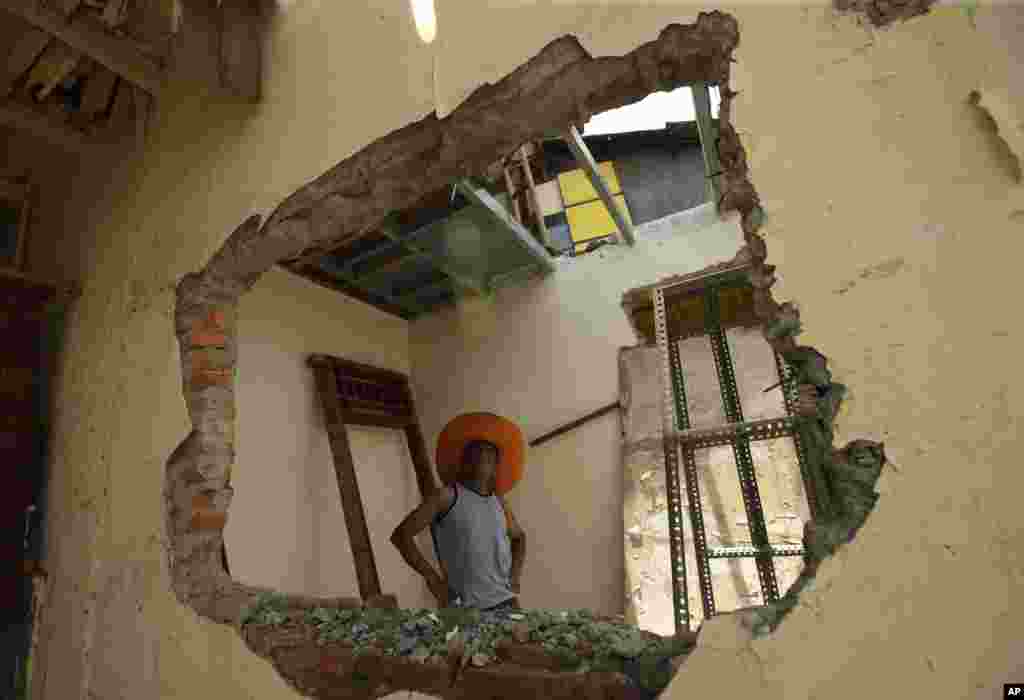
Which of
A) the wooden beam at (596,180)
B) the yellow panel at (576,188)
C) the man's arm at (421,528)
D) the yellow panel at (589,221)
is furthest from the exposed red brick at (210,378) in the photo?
the yellow panel at (576,188)

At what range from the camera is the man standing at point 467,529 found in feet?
8.04

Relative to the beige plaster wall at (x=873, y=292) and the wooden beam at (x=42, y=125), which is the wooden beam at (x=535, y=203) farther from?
the wooden beam at (x=42, y=125)

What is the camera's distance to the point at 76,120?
2172 mm

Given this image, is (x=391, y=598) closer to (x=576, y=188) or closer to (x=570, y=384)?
(x=570, y=384)

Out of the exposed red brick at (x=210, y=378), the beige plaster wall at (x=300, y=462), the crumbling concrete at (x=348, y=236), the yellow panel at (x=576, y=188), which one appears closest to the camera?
the crumbling concrete at (x=348, y=236)

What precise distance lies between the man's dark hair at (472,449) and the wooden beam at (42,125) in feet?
6.52

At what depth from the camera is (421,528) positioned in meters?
2.41

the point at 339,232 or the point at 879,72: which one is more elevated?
the point at 339,232

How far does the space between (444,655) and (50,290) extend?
217 centimetres

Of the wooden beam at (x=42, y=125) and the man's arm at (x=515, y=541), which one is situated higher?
the wooden beam at (x=42, y=125)

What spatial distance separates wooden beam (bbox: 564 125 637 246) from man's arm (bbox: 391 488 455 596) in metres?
1.56

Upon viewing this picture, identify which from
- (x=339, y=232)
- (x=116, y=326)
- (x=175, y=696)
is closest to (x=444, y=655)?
(x=175, y=696)

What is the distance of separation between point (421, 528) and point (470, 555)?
252 millimetres

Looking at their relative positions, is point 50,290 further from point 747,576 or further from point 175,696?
point 747,576
